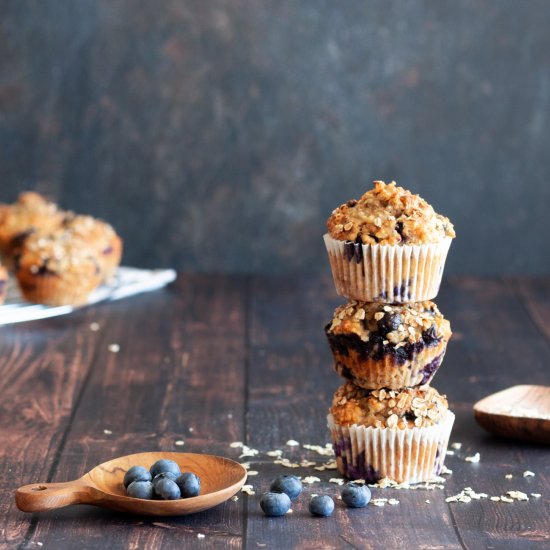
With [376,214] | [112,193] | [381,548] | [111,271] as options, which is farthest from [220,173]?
[381,548]

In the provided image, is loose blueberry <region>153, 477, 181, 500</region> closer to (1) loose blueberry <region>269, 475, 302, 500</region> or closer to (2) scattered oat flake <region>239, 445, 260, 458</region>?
(1) loose blueberry <region>269, 475, 302, 500</region>

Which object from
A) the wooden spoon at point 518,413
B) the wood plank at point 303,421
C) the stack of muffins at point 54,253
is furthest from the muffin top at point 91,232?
the wooden spoon at point 518,413

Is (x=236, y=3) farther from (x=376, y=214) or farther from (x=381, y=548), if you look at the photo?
(x=381, y=548)

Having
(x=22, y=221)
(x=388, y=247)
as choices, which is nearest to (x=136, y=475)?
(x=388, y=247)

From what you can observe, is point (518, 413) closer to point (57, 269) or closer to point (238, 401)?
point (238, 401)

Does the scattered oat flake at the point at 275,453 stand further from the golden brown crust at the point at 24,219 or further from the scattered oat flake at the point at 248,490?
the golden brown crust at the point at 24,219

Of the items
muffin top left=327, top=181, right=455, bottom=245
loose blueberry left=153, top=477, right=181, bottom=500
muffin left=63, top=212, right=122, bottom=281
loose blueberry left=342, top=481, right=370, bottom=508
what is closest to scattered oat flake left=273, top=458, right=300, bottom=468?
loose blueberry left=342, top=481, right=370, bottom=508
